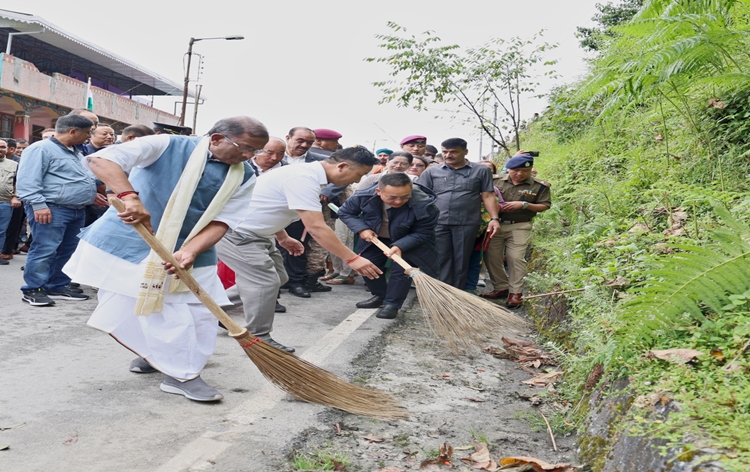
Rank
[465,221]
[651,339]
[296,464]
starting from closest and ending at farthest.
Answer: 1. [296,464]
2. [651,339]
3. [465,221]

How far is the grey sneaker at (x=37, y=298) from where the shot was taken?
6156 millimetres

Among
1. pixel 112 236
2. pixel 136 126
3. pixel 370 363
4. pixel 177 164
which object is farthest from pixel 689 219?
pixel 136 126

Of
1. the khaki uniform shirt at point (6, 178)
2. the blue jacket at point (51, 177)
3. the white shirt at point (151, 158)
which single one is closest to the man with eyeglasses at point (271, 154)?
the blue jacket at point (51, 177)

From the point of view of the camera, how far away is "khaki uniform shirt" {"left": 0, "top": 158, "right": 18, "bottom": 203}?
8.86 metres

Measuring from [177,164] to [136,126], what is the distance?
3.79m

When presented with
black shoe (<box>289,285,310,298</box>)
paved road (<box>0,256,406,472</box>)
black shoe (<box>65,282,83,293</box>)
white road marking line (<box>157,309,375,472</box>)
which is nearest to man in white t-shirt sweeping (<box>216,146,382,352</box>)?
white road marking line (<box>157,309,375,472</box>)

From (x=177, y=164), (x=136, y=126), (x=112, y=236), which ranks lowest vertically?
(x=112, y=236)

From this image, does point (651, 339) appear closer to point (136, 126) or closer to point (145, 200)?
point (145, 200)

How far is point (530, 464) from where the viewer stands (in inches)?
116

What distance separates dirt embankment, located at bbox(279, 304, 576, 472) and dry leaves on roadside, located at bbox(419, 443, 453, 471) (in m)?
0.02

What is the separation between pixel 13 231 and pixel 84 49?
1982cm

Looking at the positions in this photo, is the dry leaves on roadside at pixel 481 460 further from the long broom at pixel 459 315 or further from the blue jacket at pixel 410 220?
the blue jacket at pixel 410 220

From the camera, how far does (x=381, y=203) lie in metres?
6.98

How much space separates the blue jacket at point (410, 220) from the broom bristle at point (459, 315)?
1576mm
